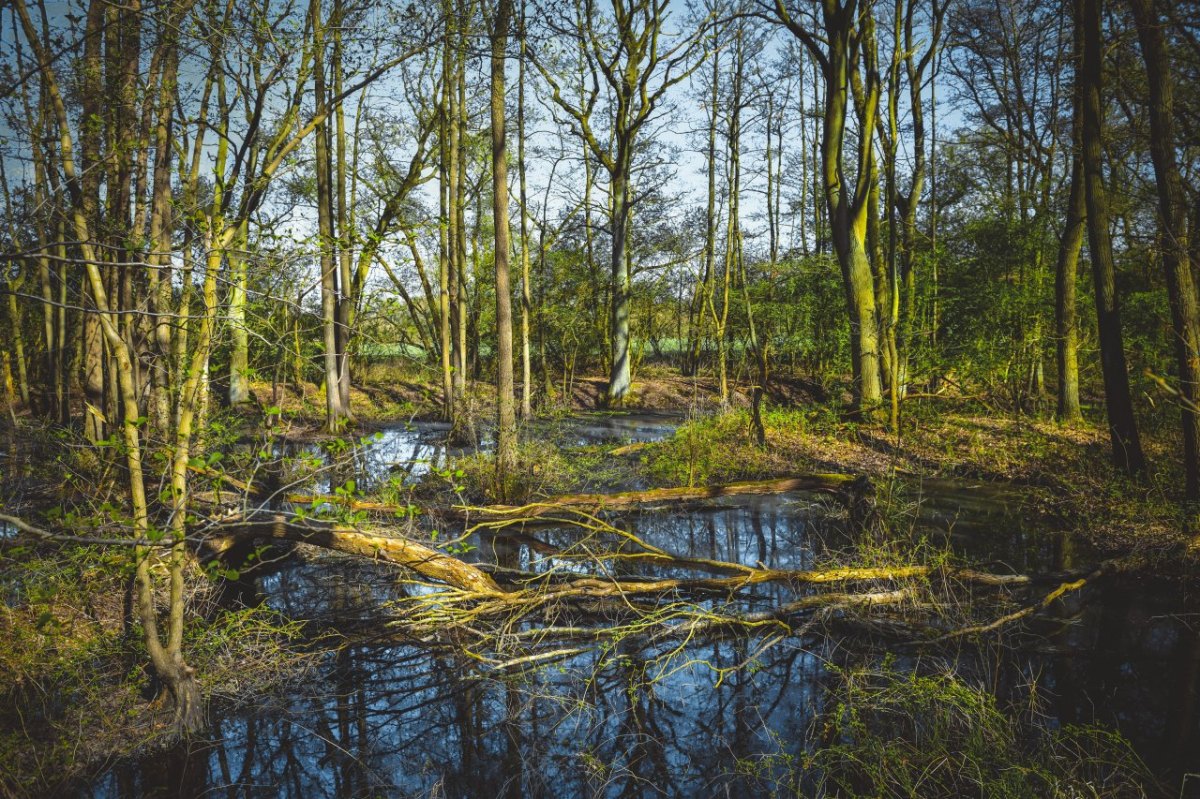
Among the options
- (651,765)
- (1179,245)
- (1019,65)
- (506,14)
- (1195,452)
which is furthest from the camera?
(1019,65)

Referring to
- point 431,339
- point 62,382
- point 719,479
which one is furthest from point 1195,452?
point 431,339

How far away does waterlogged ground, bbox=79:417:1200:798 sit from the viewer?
3.88 m

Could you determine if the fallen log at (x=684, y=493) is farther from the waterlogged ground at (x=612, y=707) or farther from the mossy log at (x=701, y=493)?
the waterlogged ground at (x=612, y=707)

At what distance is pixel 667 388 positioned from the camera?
2416 cm

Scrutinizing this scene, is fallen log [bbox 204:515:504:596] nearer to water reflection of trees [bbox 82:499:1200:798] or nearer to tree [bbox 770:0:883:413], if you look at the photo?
water reflection of trees [bbox 82:499:1200:798]

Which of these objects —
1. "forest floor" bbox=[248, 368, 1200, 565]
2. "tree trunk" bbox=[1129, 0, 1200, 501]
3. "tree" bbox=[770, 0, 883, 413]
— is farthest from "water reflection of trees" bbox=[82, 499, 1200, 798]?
"tree" bbox=[770, 0, 883, 413]

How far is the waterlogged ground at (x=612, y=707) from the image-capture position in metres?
3.88

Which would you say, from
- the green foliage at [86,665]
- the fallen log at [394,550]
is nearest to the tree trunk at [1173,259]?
the fallen log at [394,550]

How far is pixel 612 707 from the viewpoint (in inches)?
181

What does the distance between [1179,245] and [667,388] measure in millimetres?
17814

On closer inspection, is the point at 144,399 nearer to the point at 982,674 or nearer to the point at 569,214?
the point at 982,674

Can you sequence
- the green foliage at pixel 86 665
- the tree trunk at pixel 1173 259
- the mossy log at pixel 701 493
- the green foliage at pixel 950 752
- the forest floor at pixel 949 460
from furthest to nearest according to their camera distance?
1. the mossy log at pixel 701 493
2. the forest floor at pixel 949 460
3. the tree trunk at pixel 1173 259
4. the green foliage at pixel 86 665
5. the green foliage at pixel 950 752

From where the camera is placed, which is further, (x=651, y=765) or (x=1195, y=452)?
(x=1195, y=452)

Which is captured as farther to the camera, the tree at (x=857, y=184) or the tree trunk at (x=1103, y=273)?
the tree at (x=857, y=184)
